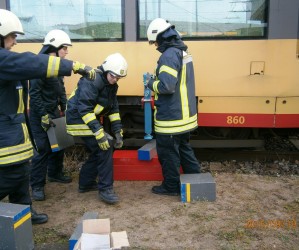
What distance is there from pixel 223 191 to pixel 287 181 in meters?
0.83

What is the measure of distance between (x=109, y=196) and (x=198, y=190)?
0.91 metres

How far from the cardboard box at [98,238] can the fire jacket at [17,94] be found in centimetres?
74

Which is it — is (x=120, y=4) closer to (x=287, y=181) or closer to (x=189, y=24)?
(x=189, y=24)

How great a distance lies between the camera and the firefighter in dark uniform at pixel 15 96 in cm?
248

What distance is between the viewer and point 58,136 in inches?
156

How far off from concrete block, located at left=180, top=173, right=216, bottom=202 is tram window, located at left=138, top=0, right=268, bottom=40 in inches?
73.4

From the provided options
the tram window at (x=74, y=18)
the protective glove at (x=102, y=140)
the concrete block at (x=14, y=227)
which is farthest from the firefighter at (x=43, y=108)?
the concrete block at (x=14, y=227)

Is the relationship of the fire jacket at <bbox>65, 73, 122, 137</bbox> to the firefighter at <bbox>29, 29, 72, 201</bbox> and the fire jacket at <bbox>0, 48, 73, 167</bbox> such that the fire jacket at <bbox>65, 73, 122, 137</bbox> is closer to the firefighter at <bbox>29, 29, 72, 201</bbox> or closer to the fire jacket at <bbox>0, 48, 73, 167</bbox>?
the firefighter at <bbox>29, 29, 72, 201</bbox>

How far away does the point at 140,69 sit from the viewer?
465 cm

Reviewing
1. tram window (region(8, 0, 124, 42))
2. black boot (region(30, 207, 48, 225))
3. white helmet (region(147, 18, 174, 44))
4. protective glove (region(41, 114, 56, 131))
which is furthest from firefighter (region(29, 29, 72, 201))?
white helmet (region(147, 18, 174, 44))

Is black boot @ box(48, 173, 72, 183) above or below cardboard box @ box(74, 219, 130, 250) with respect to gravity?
below

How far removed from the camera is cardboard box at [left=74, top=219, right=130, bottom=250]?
8.34ft

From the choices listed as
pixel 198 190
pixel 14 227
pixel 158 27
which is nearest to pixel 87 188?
pixel 198 190

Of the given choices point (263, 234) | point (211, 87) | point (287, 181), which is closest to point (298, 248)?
point (263, 234)
